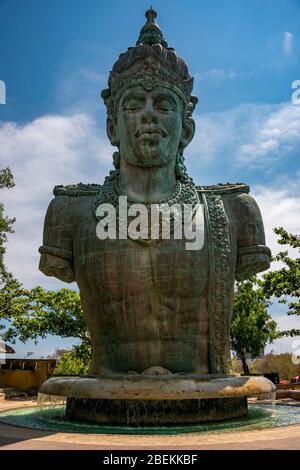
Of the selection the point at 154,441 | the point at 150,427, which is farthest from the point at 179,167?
the point at 154,441

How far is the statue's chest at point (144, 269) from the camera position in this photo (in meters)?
8.66

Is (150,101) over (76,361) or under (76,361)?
over

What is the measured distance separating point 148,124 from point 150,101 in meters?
0.49

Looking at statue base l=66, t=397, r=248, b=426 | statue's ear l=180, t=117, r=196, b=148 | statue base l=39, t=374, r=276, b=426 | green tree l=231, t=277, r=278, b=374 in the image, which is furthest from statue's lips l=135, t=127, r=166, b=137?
green tree l=231, t=277, r=278, b=374

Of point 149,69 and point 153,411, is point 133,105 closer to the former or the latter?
point 149,69

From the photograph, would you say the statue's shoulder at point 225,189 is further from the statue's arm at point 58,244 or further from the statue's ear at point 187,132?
the statue's arm at point 58,244

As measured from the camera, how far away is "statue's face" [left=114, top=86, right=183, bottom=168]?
9.24 metres

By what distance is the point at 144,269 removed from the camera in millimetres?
8672

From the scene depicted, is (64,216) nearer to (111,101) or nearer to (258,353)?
(111,101)

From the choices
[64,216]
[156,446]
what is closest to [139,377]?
[156,446]

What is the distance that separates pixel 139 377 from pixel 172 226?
2.74 meters

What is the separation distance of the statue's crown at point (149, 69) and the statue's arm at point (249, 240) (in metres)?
2.35

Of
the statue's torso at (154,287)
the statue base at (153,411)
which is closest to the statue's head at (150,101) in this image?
the statue's torso at (154,287)
